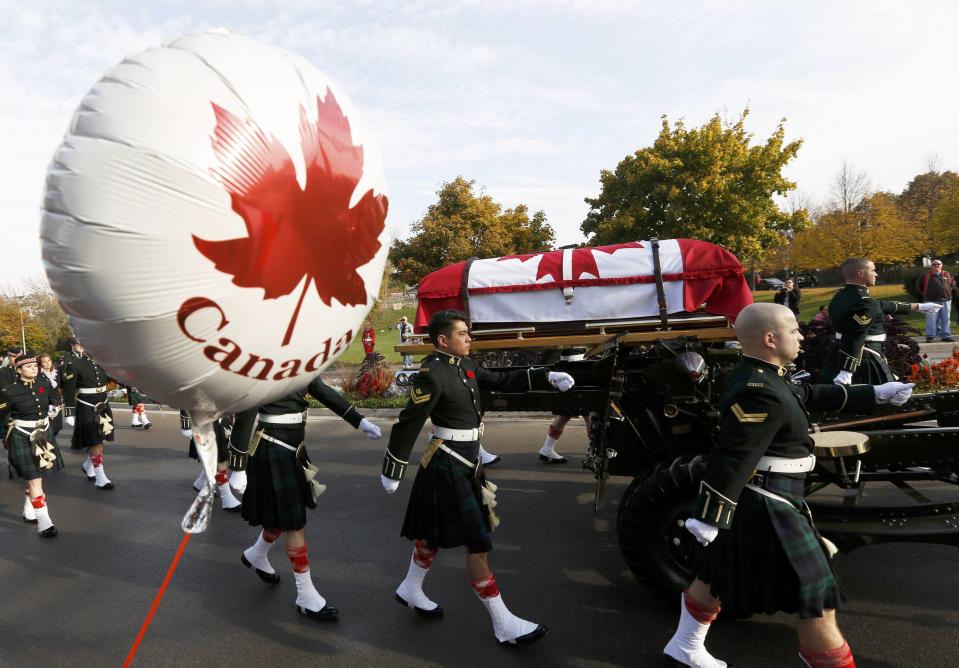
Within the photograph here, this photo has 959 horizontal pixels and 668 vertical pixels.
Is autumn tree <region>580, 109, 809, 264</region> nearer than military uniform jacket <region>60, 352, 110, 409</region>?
No

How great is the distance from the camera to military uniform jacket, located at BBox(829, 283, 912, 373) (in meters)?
5.06

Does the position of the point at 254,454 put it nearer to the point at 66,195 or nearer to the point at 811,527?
the point at 66,195

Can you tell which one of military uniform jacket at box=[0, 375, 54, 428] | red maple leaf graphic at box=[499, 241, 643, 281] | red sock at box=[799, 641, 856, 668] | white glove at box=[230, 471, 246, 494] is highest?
red maple leaf graphic at box=[499, 241, 643, 281]

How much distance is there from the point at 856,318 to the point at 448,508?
12.5 feet

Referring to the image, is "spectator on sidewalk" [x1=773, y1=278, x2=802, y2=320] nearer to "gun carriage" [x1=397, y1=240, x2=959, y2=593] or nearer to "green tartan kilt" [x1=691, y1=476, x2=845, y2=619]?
"gun carriage" [x1=397, y1=240, x2=959, y2=593]

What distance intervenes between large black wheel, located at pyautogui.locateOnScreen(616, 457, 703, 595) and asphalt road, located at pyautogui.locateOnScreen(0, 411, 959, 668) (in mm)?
212

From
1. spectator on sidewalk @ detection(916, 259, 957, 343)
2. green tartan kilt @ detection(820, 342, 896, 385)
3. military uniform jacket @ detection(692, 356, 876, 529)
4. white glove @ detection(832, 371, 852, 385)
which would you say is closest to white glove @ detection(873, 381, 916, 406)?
military uniform jacket @ detection(692, 356, 876, 529)

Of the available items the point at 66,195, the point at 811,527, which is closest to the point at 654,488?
the point at 811,527

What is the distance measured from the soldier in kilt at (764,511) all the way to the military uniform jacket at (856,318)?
3051 mm

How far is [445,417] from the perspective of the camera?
3.38 meters

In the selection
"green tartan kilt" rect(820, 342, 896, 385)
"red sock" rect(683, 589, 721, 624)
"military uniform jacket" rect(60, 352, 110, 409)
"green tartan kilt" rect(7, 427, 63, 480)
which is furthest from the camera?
"military uniform jacket" rect(60, 352, 110, 409)

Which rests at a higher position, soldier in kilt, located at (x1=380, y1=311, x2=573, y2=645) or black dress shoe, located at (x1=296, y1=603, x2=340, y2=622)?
soldier in kilt, located at (x1=380, y1=311, x2=573, y2=645)

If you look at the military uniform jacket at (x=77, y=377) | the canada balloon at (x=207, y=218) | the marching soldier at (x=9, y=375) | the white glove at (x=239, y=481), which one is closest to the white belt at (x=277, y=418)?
the white glove at (x=239, y=481)

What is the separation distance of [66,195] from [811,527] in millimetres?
2859
